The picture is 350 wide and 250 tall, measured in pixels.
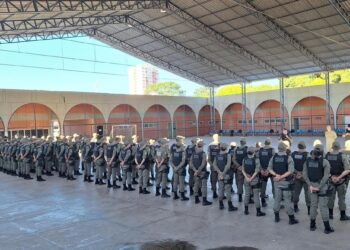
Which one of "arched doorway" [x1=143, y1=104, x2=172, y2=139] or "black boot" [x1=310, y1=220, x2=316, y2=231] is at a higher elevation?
"arched doorway" [x1=143, y1=104, x2=172, y2=139]

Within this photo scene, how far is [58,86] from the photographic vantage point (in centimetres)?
3150

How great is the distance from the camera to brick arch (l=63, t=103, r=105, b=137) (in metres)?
31.3

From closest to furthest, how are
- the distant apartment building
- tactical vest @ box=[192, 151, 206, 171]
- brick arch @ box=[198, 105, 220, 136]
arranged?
1. tactical vest @ box=[192, 151, 206, 171]
2. brick arch @ box=[198, 105, 220, 136]
3. the distant apartment building

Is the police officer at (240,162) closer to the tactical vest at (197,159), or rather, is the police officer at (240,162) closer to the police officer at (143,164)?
the tactical vest at (197,159)

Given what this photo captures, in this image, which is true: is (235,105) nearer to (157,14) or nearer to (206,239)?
(157,14)

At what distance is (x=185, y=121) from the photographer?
133 ft

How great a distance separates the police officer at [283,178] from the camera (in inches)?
276

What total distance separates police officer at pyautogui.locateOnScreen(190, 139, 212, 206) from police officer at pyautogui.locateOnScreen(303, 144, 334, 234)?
2.77 metres

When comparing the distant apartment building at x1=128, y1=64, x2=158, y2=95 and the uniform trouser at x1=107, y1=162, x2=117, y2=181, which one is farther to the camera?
the distant apartment building at x1=128, y1=64, x2=158, y2=95

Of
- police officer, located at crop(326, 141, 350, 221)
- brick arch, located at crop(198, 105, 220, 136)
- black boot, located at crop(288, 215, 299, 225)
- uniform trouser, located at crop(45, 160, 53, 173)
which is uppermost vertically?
brick arch, located at crop(198, 105, 220, 136)

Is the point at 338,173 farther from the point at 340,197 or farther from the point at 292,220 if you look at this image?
the point at 292,220

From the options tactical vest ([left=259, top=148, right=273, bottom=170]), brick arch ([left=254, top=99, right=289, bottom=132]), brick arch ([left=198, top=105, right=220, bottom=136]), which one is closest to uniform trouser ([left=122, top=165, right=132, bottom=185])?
tactical vest ([left=259, top=148, right=273, bottom=170])

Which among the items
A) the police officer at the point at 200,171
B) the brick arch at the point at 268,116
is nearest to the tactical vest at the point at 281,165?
the police officer at the point at 200,171

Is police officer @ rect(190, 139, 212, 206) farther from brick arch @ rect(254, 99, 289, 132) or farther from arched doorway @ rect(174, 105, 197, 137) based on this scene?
arched doorway @ rect(174, 105, 197, 137)
